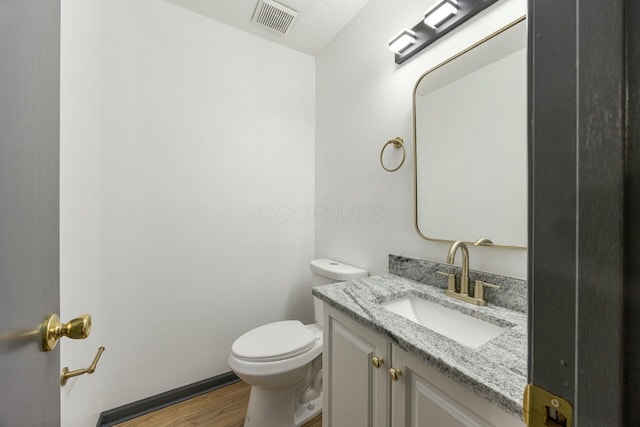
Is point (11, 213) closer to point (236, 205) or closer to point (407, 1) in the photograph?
point (236, 205)

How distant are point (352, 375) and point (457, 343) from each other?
16.8 inches

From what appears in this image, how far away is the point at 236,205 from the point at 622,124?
1729 mm

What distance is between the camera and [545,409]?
10.6 inches

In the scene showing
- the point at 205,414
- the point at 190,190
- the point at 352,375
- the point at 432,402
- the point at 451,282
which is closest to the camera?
the point at 432,402

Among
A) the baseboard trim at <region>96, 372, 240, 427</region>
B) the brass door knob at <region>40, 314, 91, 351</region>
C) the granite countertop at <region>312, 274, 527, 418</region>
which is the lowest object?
the baseboard trim at <region>96, 372, 240, 427</region>

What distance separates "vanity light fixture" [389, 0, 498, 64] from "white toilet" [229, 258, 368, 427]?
1222 mm

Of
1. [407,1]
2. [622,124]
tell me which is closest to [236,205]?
[407,1]

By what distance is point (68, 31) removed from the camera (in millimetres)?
867

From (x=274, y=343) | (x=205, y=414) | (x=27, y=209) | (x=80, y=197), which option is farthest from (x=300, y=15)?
(x=205, y=414)

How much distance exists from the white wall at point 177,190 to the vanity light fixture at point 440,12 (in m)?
1.12

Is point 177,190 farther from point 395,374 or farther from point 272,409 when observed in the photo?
point 395,374

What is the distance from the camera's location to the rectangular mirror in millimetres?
857

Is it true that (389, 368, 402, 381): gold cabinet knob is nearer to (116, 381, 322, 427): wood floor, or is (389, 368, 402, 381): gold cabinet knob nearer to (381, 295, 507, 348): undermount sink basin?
(381, 295, 507, 348): undermount sink basin

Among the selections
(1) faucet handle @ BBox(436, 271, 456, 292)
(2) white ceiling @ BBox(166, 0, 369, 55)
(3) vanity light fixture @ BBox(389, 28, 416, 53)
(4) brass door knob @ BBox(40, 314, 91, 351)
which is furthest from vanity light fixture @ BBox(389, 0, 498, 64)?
(4) brass door knob @ BBox(40, 314, 91, 351)
